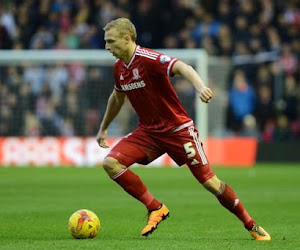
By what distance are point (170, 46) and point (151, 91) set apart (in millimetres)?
16530

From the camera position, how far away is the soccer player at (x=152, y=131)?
340 inches

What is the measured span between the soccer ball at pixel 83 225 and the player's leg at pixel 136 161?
19.1 inches

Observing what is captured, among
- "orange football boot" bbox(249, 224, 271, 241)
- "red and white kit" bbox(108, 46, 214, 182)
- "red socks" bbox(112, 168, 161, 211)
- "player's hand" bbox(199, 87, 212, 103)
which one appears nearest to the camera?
"player's hand" bbox(199, 87, 212, 103)

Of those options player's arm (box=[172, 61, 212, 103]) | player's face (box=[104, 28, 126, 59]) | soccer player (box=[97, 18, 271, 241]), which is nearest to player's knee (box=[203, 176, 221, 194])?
soccer player (box=[97, 18, 271, 241])

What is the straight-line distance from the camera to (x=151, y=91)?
877 centimetres

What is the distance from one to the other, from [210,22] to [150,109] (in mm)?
16315

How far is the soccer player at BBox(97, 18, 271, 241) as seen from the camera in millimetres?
8648

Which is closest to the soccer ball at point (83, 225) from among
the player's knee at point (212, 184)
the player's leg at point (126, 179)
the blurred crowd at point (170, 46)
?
the player's leg at point (126, 179)

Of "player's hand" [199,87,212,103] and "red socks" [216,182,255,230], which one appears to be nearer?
"player's hand" [199,87,212,103]

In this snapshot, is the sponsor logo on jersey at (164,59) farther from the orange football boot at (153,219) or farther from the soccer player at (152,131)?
the orange football boot at (153,219)

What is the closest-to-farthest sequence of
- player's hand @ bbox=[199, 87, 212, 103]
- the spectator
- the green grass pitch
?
player's hand @ bbox=[199, 87, 212, 103], the green grass pitch, the spectator

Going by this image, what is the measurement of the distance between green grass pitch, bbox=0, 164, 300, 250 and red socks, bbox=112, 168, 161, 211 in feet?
0.77

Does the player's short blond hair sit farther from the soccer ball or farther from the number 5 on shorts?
the soccer ball

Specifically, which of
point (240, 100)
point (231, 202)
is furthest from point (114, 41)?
point (240, 100)
